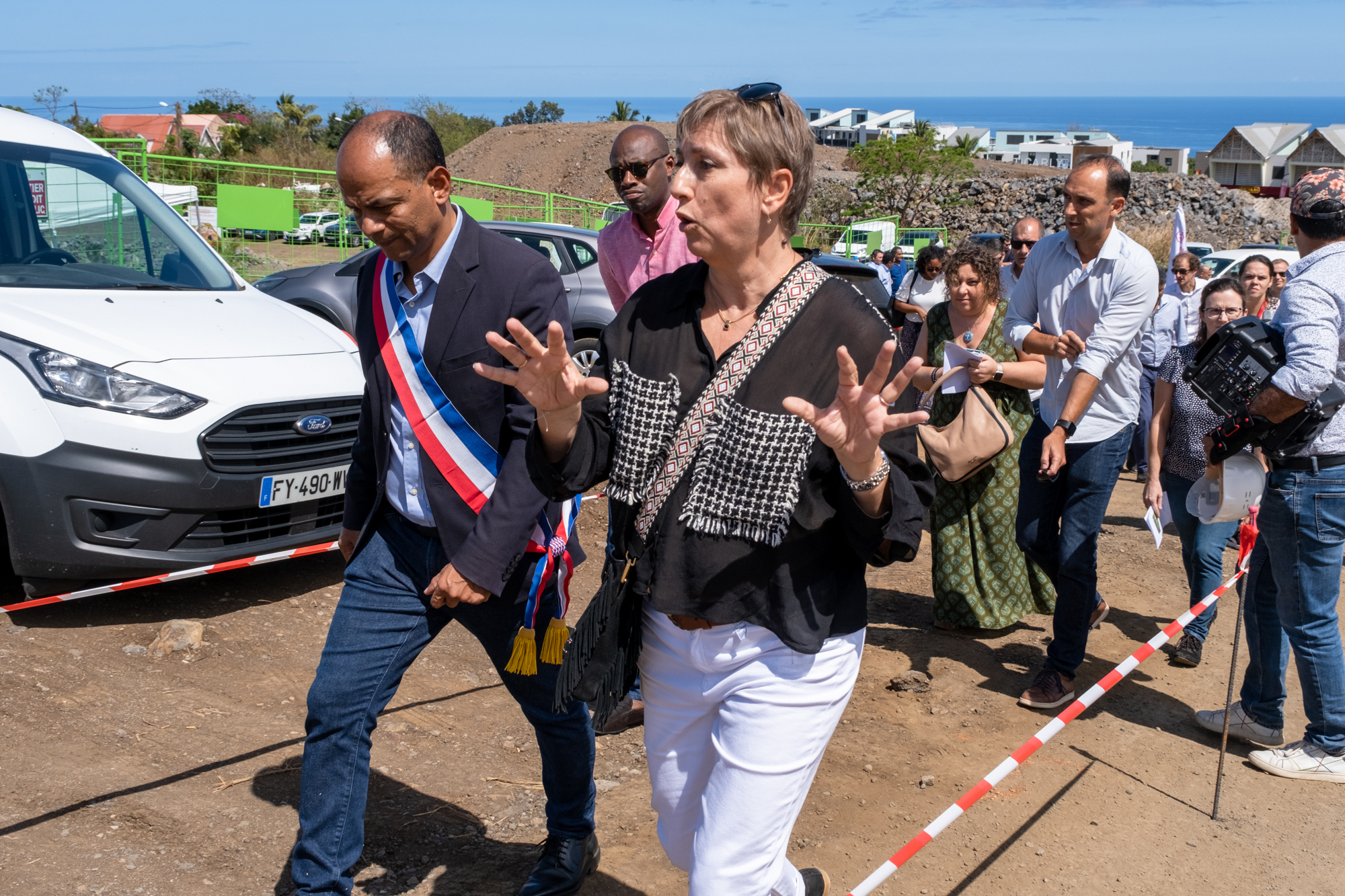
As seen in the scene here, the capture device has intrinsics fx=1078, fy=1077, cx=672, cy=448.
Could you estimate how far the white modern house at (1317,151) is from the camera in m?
88.4

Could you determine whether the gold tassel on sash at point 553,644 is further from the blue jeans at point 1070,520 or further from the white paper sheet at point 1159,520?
the white paper sheet at point 1159,520

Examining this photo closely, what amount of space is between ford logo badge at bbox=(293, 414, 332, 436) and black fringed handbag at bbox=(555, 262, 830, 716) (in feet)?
10.2

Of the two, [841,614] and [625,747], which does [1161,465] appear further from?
[841,614]

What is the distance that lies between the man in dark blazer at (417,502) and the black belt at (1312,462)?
2.72 metres

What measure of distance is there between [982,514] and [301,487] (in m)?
3.43

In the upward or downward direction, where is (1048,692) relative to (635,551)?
downward

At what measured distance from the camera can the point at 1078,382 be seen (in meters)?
4.41

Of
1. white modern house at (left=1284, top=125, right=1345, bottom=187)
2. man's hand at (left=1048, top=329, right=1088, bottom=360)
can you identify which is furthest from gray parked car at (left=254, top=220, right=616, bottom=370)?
white modern house at (left=1284, top=125, right=1345, bottom=187)

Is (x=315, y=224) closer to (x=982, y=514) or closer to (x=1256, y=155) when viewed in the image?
(x=982, y=514)

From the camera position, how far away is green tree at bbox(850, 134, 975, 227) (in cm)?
4981

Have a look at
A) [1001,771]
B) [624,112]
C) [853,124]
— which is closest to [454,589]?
[1001,771]

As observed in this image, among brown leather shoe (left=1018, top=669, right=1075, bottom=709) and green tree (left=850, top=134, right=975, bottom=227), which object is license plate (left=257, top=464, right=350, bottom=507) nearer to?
brown leather shoe (left=1018, top=669, right=1075, bottom=709)

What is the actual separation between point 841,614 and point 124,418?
3.67 metres

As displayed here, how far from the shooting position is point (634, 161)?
4.45m
